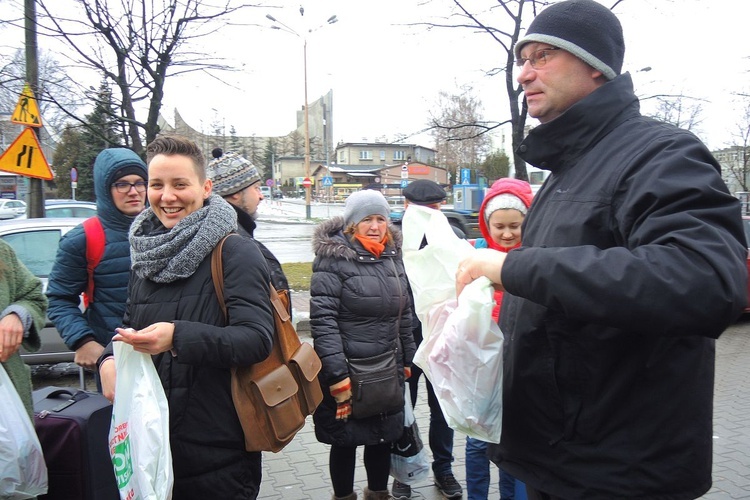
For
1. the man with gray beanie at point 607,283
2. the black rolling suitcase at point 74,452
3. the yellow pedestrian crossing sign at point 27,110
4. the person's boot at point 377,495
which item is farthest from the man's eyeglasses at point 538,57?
the yellow pedestrian crossing sign at point 27,110

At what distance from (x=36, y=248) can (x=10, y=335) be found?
4535mm

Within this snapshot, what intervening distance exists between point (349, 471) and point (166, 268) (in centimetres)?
196

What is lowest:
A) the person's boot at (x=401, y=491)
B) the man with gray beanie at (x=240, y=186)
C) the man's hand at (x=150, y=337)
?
the person's boot at (x=401, y=491)

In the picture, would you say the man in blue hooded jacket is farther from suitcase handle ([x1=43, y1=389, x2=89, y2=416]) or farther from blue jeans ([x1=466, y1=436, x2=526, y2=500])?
blue jeans ([x1=466, y1=436, x2=526, y2=500])

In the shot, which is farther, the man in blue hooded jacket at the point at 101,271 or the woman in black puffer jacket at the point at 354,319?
the woman in black puffer jacket at the point at 354,319

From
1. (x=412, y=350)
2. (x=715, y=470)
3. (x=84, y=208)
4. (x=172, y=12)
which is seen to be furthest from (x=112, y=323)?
(x=84, y=208)

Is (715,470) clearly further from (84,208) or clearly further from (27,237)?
(84,208)

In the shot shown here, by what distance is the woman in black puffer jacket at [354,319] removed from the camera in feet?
10.8

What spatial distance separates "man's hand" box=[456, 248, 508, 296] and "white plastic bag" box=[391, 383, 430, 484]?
7.35ft

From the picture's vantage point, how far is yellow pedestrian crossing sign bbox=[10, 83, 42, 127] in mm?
7038

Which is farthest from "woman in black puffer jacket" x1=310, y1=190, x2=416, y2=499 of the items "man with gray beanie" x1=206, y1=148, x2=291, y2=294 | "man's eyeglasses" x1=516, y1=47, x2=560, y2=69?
"man's eyeglasses" x1=516, y1=47, x2=560, y2=69

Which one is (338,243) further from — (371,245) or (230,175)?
(230,175)

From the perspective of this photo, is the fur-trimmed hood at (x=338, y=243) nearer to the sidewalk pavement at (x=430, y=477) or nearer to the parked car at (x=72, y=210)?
the sidewalk pavement at (x=430, y=477)

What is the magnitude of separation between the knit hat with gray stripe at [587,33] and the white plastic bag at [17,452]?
7.54 feet
